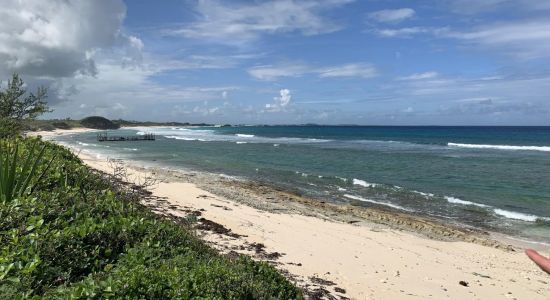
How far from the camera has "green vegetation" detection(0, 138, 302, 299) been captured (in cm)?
369

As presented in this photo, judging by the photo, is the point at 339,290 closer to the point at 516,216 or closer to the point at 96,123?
the point at 516,216

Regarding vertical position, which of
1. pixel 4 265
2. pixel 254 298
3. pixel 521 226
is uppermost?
pixel 4 265

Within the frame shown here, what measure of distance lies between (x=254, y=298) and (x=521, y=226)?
42.5ft

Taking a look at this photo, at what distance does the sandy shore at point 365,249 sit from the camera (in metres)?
7.59

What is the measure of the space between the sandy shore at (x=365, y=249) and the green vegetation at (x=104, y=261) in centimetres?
266

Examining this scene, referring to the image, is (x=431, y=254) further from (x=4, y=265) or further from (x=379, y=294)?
(x=4, y=265)

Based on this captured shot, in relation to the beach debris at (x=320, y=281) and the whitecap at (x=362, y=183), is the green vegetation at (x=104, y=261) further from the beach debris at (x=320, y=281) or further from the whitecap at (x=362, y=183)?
the whitecap at (x=362, y=183)

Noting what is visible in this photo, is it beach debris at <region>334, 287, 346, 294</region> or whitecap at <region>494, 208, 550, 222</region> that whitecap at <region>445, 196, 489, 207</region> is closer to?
whitecap at <region>494, 208, 550, 222</region>

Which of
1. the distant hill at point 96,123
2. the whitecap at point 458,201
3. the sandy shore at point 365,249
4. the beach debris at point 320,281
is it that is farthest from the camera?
the distant hill at point 96,123

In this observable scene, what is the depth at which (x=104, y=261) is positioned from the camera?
4.54 m

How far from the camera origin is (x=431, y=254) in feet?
33.6

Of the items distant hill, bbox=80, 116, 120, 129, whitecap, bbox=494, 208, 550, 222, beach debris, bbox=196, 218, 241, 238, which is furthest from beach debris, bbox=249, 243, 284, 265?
distant hill, bbox=80, 116, 120, 129

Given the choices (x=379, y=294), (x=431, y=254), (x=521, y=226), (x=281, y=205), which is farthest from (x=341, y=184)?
(x=379, y=294)

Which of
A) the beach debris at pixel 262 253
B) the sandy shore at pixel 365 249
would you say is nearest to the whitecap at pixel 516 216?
the sandy shore at pixel 365 249
